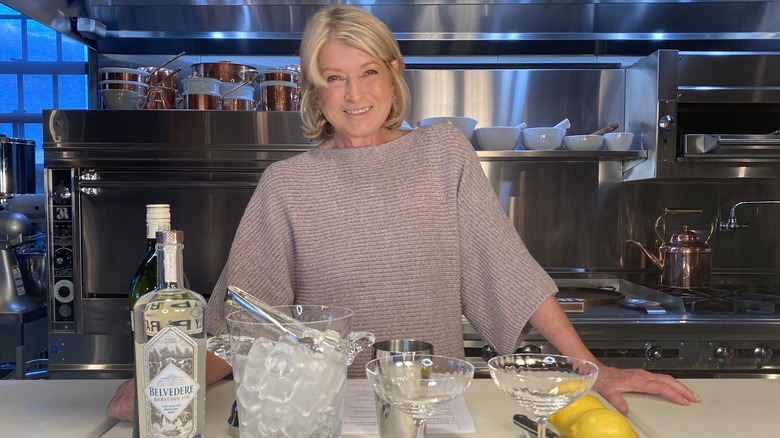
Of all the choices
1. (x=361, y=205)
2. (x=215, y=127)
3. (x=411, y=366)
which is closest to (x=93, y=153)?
(x=215, y=127)

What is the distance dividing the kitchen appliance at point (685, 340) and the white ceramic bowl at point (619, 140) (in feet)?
2.11

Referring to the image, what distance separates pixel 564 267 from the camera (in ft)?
9.80

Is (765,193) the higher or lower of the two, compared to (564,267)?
higher

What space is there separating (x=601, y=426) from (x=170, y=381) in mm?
503

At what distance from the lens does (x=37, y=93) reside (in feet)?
11.6

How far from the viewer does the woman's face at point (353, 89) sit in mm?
1451

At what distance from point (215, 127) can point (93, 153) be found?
457 mm

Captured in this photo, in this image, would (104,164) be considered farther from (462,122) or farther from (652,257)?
(652,257)

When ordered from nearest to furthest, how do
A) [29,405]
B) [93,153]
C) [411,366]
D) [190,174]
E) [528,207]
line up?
[411,366]
[29,405]
[93,153]
[190,174]
[528,207]

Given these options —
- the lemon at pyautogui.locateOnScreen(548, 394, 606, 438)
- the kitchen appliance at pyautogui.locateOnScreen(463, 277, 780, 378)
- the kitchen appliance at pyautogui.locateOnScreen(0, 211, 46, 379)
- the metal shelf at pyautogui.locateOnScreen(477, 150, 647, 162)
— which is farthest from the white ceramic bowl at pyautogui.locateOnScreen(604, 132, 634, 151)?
the kitchen appliance at pyautogui.locateOnScreen(0, 211, 46, 379)

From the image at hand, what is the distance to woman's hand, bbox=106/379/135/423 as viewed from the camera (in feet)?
3.09

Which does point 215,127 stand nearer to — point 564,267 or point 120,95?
point 120,95

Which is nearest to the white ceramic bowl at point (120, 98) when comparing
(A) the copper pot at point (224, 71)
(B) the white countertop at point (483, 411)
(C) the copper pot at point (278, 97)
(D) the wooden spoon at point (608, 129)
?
(A) the copper pot at point (224, 71)

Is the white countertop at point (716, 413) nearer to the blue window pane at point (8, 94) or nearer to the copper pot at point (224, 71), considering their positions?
the copper pot at point (224, 71)
